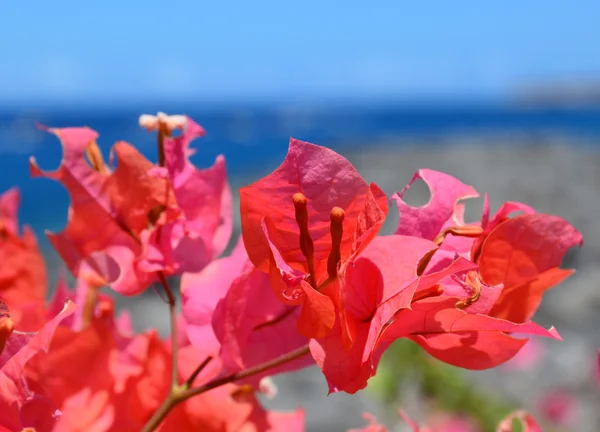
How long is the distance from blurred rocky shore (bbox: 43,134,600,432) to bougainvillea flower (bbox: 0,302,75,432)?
1420 millimetres

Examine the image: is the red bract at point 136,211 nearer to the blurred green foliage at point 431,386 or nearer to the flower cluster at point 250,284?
the flower cluster at point 250,284

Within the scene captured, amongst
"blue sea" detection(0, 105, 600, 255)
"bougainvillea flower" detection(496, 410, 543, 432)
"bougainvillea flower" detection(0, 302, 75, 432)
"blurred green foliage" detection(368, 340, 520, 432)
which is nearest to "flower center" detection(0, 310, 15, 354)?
"bougainvillea flower" detection(0, 302, 75, 432)

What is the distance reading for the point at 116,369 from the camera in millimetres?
340

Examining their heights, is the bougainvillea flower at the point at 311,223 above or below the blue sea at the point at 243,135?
above

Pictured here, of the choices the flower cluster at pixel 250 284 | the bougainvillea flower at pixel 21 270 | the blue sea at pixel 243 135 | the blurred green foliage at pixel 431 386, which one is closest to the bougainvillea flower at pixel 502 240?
the flower cluster at pixel 250 284

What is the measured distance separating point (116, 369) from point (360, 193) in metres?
0.16

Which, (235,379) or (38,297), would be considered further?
(38,297)

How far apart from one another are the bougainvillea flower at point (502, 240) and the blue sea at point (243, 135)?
1853 mm

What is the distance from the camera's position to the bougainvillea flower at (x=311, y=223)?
9.7 inches

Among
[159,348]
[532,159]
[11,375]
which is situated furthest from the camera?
[532,159]

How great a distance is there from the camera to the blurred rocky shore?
2.05m

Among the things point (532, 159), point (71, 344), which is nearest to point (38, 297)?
point (71, 344)

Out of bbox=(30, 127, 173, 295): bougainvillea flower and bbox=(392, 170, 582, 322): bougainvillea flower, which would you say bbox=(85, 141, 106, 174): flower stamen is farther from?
bbox=(392, 170, 582, 322): bougainvillea flower

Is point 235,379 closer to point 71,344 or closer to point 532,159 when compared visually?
point 71,344
